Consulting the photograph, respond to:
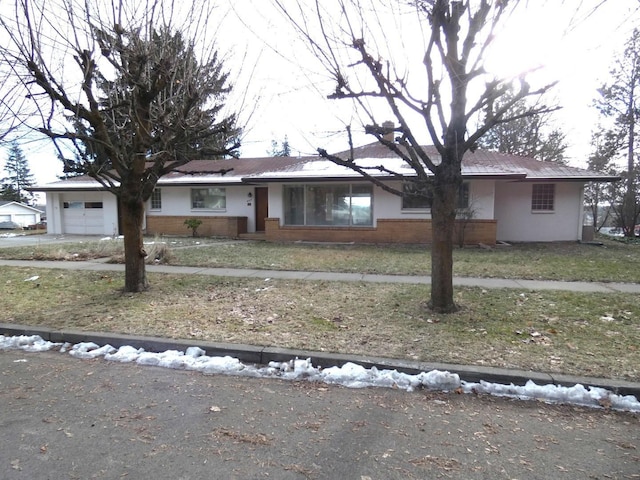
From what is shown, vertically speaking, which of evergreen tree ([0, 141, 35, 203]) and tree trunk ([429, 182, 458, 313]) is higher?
evergreen tree ([0, 141, 35, 203])

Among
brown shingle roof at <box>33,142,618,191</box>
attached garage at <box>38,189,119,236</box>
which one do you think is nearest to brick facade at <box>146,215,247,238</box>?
brown shingle roof at <box>33,142,618,191</box>

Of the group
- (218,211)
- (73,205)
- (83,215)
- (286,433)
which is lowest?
(286,433)

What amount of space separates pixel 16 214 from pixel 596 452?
62.8 metres

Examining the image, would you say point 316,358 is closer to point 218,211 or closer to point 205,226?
point 205,226

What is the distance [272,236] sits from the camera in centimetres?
1653

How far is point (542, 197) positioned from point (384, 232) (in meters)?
6.69

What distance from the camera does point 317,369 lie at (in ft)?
13.9

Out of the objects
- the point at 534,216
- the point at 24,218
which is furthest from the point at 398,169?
the point at 24,218

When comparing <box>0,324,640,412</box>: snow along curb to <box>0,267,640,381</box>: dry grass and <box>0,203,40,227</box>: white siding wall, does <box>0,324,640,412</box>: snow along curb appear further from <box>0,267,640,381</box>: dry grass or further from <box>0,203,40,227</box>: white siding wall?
<box>0,203,40,227</box>: white siding wall

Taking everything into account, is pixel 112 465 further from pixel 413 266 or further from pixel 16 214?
pixel 16 214

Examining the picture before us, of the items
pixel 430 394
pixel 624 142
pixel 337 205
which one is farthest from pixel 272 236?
pixel 624 142

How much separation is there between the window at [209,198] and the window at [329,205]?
423cm

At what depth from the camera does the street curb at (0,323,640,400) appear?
149 inches

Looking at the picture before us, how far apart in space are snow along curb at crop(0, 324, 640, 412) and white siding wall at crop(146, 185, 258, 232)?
45.9ft
